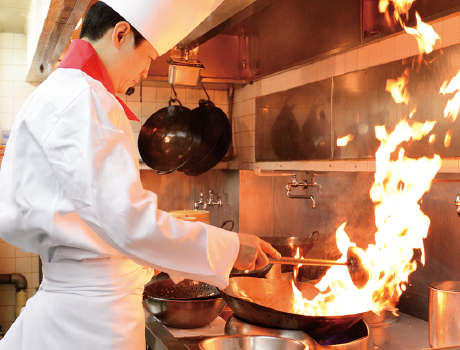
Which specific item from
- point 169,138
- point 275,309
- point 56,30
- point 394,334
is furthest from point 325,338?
point 169,138

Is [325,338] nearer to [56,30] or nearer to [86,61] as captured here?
[86,61]

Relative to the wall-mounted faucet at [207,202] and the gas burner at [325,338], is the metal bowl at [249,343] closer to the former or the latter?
the gas burner at [325,338]

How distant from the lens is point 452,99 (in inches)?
69.4

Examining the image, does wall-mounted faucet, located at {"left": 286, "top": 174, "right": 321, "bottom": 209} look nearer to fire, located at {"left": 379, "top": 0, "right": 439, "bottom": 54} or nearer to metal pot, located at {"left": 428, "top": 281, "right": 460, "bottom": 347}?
fire, located at {"left": 379, "top": 0, "right": 439, "bottom": 54}

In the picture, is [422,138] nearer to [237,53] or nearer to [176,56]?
[176,56]

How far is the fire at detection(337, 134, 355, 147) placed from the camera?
2332mm

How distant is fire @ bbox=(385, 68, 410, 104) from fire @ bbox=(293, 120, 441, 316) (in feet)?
0.34

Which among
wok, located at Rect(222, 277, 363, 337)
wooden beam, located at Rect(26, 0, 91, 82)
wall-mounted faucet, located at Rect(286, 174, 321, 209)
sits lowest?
wok, located at Rect(222, 277, 363, 337)

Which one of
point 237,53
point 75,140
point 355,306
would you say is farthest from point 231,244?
point 237,53

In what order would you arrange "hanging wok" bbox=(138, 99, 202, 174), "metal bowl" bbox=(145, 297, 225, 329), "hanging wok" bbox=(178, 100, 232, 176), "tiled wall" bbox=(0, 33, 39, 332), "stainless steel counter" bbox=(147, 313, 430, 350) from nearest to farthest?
"stainless steel counter" bbox=(147, 313, 430, 350), "metal bowl" bbox=(145, 297, 225, 329), "hanging wok" bbox=(138, 99, 202, 174), "hanging wok" bbox=(178, 100, 232, 176), "tiled wall" bbox=(0, 33, 39, 332)

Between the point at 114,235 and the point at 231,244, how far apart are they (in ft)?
1.01

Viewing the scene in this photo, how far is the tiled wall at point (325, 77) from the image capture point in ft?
5.97

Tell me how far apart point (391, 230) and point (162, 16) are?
1209mm

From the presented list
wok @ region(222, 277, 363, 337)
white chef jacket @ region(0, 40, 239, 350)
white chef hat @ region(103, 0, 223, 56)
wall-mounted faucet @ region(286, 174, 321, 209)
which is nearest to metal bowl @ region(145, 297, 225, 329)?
wok @ region(222, 277, 363, 337)
